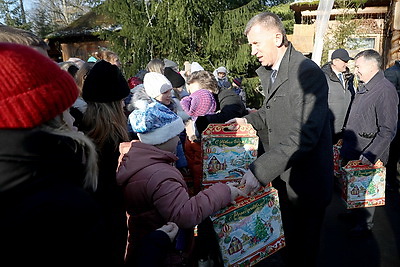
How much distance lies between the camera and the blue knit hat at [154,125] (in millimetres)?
1756

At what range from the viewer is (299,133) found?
6.47 feet

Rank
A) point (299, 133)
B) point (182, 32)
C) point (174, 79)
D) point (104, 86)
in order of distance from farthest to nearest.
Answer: point (182, 32)
point (174, 79)
point (104, 86)
point (299, 133)

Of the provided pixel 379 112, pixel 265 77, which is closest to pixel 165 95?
pixel 265 77

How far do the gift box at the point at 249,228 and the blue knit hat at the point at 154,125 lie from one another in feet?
1.82

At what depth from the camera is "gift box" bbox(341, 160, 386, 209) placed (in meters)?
3.03

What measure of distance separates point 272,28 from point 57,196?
1.82 m

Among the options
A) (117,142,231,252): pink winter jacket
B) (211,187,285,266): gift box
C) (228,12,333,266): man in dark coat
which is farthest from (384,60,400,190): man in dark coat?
(117,142,231,252): pink winter jacket

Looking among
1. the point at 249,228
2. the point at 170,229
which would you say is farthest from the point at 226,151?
the point at 170,229

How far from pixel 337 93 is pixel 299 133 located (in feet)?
9.89

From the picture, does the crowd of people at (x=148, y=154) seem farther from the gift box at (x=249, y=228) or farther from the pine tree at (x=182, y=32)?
the pine tree at (x=182, y=32)

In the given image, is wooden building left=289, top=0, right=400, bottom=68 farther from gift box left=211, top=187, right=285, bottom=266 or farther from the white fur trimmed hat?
gift box left=211, top=187, right=285, bottom=266

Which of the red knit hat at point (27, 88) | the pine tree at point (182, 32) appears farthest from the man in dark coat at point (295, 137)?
the pine tree at point (182, 32)

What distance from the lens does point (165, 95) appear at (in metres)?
3.39

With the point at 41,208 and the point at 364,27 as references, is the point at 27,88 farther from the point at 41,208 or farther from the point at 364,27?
the point at 364,27
